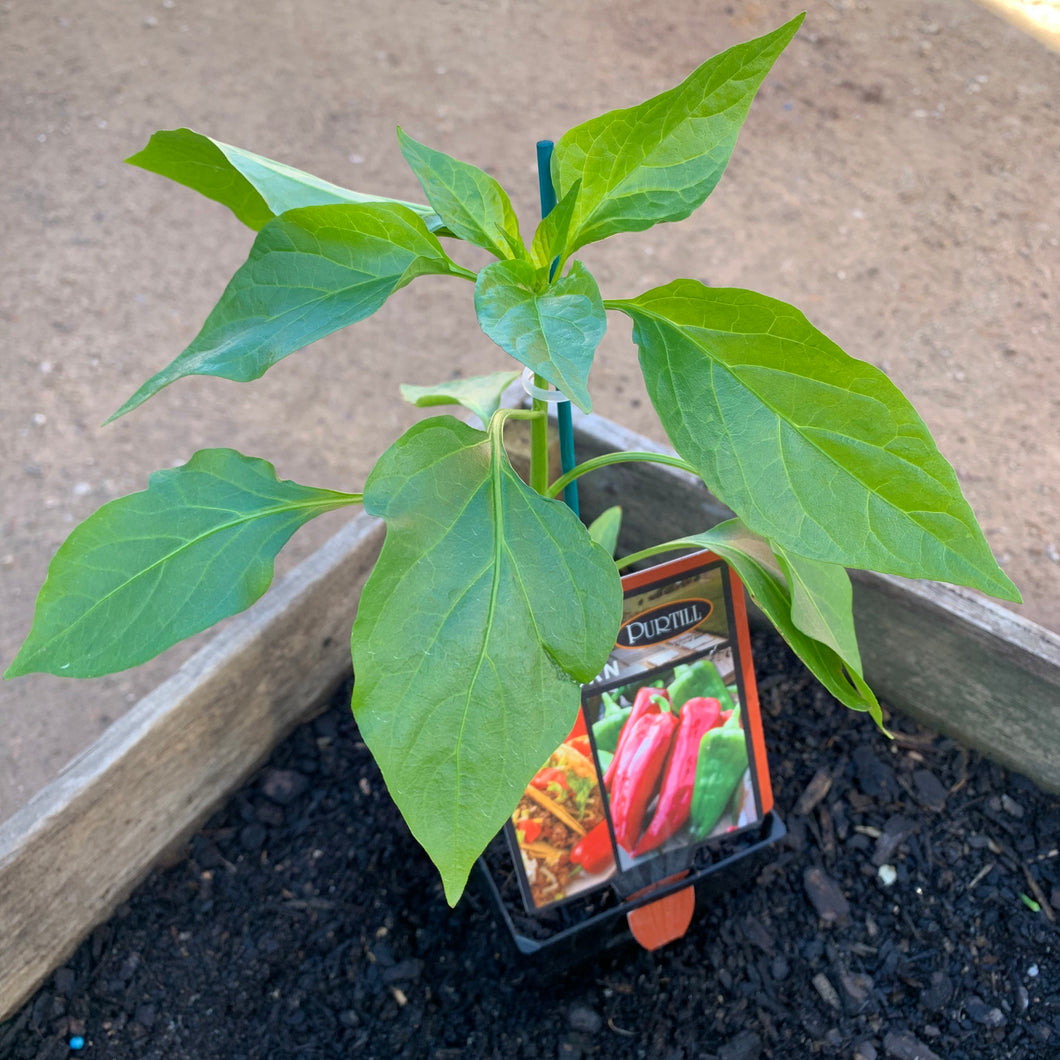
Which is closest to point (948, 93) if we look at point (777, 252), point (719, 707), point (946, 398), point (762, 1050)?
point (777, 252)

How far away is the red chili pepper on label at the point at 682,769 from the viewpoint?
104 cm

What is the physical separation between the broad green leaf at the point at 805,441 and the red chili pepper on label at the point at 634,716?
→ 41 cm

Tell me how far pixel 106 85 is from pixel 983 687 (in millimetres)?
2774

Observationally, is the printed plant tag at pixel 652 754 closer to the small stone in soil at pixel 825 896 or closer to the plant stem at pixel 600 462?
the plant stem at pixel 600 462

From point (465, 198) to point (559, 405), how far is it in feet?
0.97

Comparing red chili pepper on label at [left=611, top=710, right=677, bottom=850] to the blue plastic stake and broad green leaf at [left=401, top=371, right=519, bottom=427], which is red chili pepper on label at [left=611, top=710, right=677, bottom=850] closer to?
the blue plastic stake

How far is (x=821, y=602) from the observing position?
897mm

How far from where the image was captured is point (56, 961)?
113 cm

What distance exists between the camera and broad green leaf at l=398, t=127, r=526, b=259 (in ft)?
2.41

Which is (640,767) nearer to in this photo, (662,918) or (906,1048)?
(662,918)

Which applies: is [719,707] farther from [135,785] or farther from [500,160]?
[500,160]

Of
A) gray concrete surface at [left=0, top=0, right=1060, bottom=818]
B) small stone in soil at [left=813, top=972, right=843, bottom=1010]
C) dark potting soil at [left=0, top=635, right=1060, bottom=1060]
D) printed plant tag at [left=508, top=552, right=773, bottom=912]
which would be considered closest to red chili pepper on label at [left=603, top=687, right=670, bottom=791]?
printed plant tag at [left=508, top=552, right=773, bottom=912]

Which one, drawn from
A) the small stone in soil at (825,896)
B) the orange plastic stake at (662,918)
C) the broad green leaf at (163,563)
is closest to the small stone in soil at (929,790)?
the small stone in soil at (825,896)

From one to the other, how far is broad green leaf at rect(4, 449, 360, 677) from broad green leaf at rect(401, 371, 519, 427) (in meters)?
0.25
